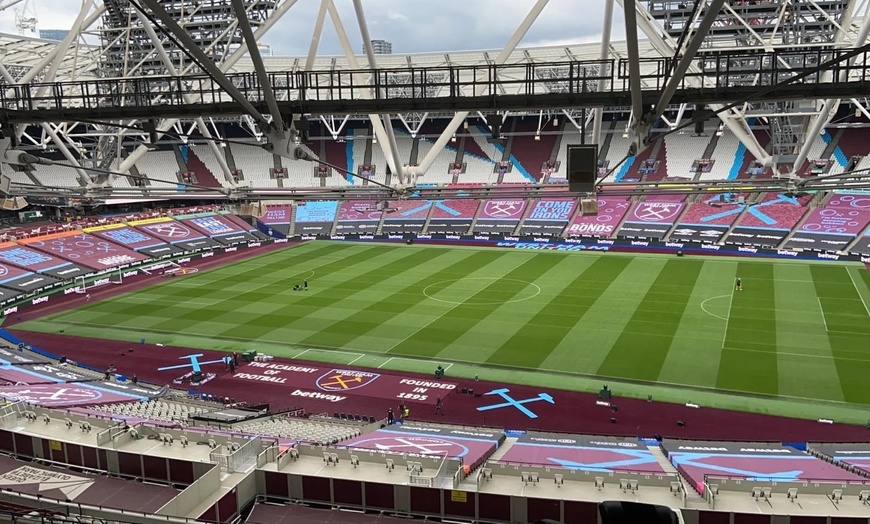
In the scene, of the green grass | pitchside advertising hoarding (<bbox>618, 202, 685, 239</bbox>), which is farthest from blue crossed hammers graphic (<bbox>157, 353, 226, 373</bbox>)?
pitchside advertising hoarding (<bbox>618, 202, 685, 239</bbox>)

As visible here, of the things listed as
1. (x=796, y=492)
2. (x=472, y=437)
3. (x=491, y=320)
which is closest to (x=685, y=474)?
(x=796, y=492)

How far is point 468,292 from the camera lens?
41562 millimetres

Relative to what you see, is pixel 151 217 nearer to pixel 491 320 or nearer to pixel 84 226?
pixel 84 226

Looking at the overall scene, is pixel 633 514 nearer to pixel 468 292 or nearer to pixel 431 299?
pixel 431 299

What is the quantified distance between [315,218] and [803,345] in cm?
5125

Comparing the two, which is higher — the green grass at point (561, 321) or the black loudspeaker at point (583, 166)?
A: the black loudspeaker at point (583, 166)

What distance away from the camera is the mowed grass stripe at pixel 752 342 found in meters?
26.0

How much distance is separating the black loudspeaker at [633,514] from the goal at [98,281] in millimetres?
48355

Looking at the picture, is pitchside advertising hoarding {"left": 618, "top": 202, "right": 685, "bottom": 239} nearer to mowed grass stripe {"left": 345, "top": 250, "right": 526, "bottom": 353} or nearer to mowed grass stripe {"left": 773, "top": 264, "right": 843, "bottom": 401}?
mowed grass stripe {"left": 345, "top": 250, "right": 526, "bottom": 353}

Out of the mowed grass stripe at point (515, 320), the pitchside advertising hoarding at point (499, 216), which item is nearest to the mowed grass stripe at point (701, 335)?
the mowed grass stripe at point (515, 320)

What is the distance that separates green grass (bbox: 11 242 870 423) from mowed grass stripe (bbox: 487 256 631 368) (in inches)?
4.8

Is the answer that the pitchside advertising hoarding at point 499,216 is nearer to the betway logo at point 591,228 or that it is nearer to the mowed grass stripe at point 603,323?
the betway logo at point 591,228

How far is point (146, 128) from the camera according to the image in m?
14.6

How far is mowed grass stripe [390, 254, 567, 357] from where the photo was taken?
1236 inches
